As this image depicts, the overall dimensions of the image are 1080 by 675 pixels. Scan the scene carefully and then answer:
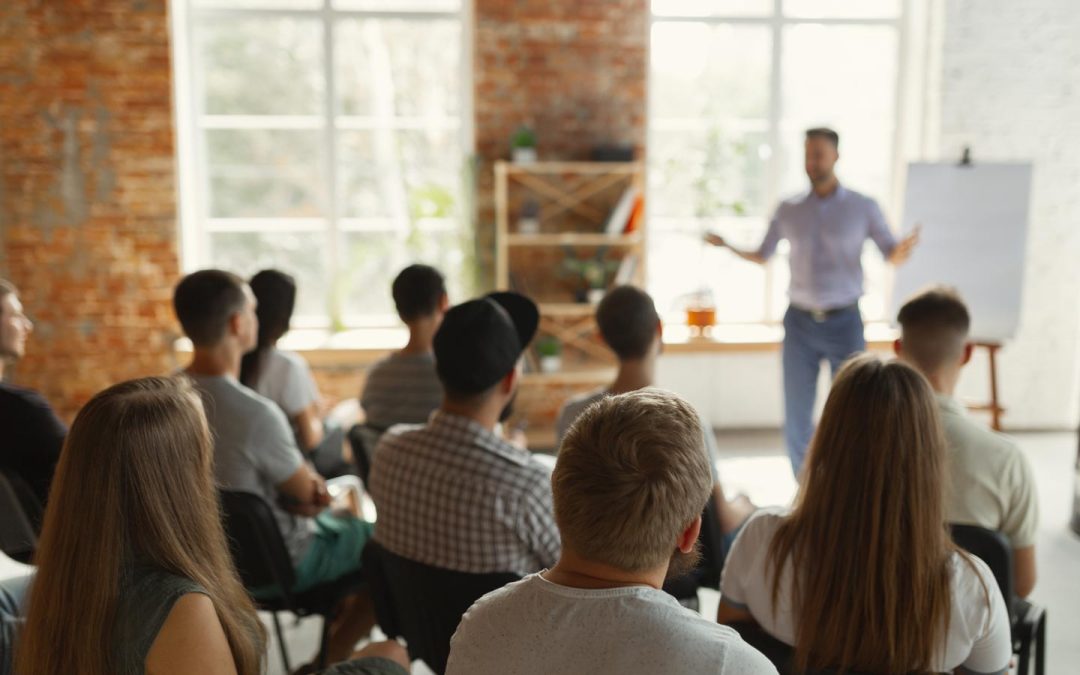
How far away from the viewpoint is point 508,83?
5.99 metres

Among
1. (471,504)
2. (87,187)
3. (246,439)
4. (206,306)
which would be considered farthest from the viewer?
(87,187)

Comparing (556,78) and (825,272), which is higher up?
(556,78)

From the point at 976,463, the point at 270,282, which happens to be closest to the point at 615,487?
the point at 976,463

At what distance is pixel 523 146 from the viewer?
590cm

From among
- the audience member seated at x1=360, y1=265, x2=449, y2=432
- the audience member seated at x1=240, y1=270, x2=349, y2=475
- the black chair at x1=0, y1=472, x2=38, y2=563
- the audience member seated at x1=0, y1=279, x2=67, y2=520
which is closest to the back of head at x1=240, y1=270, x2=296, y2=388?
the audience member seated at x1=240, y1=270, x2=349, y2=475

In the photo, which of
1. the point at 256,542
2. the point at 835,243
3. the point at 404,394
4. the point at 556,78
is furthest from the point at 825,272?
the point at 256,542

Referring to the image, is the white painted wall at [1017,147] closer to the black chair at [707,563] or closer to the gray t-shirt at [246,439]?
the black chair at [707,563]

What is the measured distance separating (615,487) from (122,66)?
216 inches

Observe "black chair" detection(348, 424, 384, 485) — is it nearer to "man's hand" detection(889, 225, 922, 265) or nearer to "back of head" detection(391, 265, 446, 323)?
"back of head" detection(391, 265, 446, 323)

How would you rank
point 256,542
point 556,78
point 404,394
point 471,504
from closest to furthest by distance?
point 471,504 < point 256,542 < point 404,394 < point 556,78

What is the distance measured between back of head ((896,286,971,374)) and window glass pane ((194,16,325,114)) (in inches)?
181

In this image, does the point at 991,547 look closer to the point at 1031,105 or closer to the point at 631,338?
the point at 631,338

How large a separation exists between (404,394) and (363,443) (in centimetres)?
23

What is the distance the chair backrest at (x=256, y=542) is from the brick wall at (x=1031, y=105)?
5156mm
